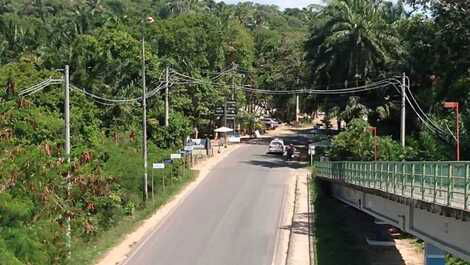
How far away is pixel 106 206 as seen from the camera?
35156 mm

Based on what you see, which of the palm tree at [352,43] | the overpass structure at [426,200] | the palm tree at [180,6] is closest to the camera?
the overpass structure at [426,200]

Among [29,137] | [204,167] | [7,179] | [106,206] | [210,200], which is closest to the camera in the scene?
[7,179]

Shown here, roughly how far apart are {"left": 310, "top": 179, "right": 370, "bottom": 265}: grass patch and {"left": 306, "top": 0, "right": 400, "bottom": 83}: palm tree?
→ 18728 millimetres

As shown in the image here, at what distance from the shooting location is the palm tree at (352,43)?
65.9m

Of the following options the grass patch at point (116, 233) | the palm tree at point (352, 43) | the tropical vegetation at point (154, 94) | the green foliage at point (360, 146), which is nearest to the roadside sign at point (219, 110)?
the tropical vegetation at point (154, 94)

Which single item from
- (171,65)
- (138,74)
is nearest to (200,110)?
(171,65)

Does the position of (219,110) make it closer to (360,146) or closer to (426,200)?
(360,146)

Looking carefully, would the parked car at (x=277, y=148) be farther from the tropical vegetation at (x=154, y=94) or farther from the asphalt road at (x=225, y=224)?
the asphalt road at (x=225, y=224)

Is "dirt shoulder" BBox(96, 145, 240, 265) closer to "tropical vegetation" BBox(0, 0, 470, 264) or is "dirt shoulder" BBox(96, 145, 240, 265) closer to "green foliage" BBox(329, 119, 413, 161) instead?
"tropical vegetation" BBox(0, 0, 470, 264)

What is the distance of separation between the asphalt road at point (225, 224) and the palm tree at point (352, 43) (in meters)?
12.3

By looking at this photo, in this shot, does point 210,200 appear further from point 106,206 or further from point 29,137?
point 29,137

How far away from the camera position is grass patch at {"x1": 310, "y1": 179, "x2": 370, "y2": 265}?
111ft

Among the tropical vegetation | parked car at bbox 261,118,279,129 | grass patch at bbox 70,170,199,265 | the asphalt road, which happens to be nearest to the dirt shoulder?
grass patch at bbox 70,170,199,265

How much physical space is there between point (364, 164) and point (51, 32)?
51160 millimetres
